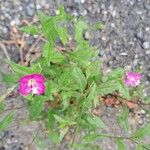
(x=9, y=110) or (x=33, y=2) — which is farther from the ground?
(x=33, y=2)

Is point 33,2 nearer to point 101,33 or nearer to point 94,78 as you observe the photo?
point 101,33

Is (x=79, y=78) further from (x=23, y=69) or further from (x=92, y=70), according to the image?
(x=23, y=69)

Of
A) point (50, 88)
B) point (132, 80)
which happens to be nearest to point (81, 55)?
point (50, 88)

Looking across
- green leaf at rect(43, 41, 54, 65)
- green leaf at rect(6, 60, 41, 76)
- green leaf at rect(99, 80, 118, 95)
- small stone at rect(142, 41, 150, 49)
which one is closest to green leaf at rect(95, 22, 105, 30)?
small stone at rect(142, 41, 150, 49)

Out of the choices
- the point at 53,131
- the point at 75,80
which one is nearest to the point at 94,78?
the point at 75,80

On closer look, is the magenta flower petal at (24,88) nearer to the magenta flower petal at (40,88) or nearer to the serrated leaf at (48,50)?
the magenta flower petal at (40,88)

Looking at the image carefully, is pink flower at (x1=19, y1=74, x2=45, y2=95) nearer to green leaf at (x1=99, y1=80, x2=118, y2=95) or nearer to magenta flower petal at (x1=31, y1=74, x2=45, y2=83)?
magenta flower petal at (x1=31, y1=74, x2=45, y2=83)

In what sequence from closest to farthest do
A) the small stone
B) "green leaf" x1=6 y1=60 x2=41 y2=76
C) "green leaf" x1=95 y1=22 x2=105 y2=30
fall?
1. "green leaf" x1=6 y1=60 x2=41 y2=76
2. "green leaf" x1=95 y1=22 x2=105 y2=30
3. the small stone
